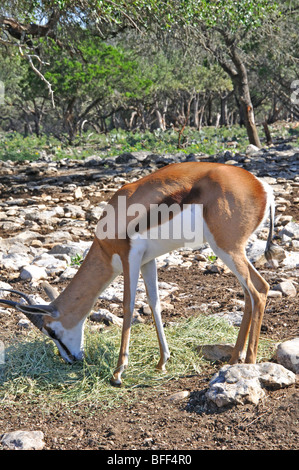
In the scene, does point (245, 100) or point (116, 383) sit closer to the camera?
point (116, 383)

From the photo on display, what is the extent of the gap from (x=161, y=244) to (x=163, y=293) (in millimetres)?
1797

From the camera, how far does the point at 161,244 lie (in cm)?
393

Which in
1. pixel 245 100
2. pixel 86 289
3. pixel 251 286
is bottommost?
pixel 86 289

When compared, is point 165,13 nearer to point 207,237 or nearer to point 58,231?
point 58,231

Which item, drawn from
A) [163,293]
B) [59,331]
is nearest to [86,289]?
[59,331]

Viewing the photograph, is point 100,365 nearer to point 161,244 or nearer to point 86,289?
point 86,289

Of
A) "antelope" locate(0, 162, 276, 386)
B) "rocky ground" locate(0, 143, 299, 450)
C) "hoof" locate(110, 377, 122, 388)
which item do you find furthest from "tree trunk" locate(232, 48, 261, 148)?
"hoof" locate(110, 377, 122, 388)

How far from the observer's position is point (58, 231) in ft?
27.3

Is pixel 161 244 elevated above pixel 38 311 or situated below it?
above

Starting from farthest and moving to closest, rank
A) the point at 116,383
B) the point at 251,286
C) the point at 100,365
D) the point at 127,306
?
the point at 100,365, the point at 127,306, the point at 116,383, the point at 251,286

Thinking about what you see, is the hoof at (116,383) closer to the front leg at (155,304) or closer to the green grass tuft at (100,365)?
the green grass tuft at (100,365)

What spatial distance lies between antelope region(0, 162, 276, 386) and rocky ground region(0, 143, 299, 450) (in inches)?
20.3

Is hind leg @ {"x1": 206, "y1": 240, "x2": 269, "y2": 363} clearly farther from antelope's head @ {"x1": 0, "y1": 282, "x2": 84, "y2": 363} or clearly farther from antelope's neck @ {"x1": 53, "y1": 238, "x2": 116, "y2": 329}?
antelope's head @ {"x1": 0, "y1": 282, "x2": 84, "y2": 363}

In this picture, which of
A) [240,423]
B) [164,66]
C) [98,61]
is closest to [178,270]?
[240,423]
